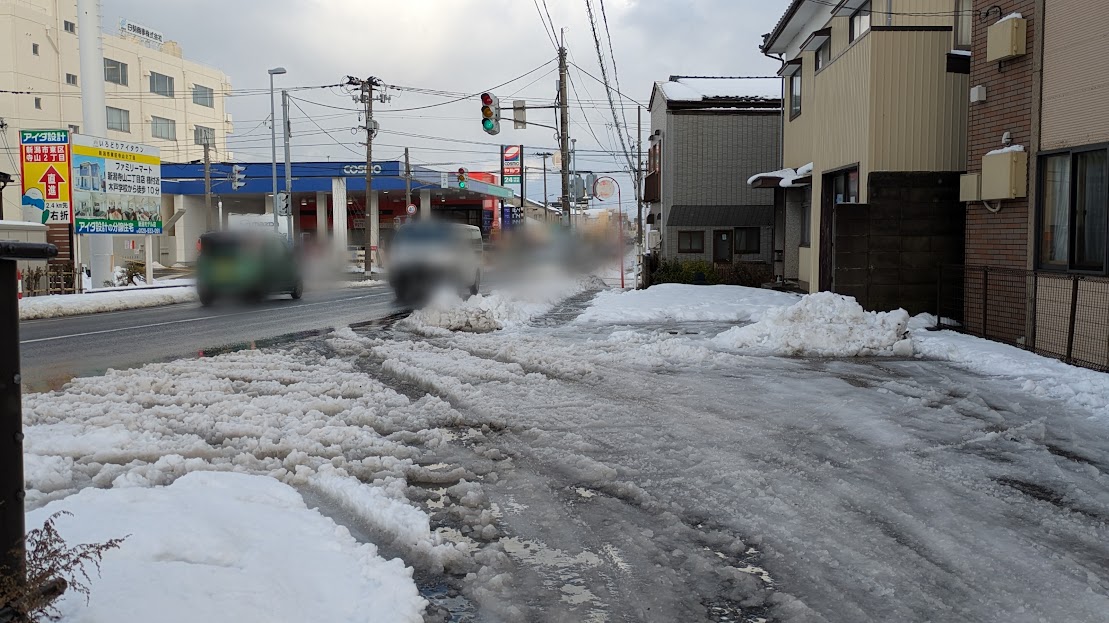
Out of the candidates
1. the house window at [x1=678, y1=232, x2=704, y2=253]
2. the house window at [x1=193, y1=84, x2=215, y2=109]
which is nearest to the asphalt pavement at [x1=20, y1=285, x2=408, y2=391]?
the house window at [x1=678, y1=232, x2=704, y2=253]

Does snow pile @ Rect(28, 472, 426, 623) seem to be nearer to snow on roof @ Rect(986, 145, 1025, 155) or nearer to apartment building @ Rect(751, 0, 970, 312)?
snow on roof @ Rect(986, 145, 1025, 155)

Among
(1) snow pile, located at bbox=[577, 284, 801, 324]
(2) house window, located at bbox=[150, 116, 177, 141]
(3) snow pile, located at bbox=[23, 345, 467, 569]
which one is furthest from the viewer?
(2) house window, located at bbox=[150, 116, 177, 141]

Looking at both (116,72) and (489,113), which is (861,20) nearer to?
(489,113)

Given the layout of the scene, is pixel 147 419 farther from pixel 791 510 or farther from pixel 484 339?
pixel 484 339

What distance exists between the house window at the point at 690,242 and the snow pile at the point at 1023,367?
1640 centimetres

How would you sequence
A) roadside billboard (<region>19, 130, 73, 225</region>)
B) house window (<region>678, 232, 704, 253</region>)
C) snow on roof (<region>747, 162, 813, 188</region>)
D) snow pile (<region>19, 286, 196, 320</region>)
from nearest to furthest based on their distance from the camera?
snow on roof (<region>747, 162, 813, 188</region>)
snow pile (<region>19, 286, 196, 320</region>)
roadside billboard (<region>19, 130, 73, 225</region>)
house window (<region>678, 232, 704, 253</region>)

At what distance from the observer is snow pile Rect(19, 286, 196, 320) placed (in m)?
20.9

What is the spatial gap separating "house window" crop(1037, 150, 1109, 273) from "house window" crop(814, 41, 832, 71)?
9272 millimetres

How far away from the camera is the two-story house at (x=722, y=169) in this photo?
2934cm

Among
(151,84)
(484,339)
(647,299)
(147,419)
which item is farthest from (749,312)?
(151,84)

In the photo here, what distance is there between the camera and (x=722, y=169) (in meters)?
29.6

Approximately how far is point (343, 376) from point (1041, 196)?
9159 mm

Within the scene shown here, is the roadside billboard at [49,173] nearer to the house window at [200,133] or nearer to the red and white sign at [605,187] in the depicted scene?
the red and white sign at [605,187]

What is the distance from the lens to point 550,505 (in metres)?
5.75
